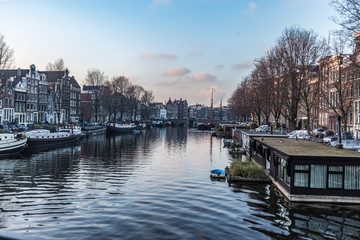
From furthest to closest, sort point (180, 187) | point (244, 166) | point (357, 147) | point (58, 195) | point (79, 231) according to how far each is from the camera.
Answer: point (357, 147), point (244, 166), point (180, 187), point (58, 195), point (79, 231)

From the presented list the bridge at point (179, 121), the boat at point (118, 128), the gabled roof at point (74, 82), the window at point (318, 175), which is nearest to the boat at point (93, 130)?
the boat at point (118, 128)

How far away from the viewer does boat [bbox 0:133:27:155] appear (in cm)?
4362

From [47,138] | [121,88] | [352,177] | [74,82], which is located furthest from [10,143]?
[74,82]

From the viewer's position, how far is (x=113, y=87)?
118 meters

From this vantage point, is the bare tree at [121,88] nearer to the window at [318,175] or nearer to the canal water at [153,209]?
the canal water at [153,209]

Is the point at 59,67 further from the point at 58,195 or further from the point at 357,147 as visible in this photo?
the point at 357,147

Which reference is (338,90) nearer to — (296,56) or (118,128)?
(296,56)

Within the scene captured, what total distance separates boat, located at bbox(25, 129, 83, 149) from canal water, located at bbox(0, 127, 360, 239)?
21.3 m

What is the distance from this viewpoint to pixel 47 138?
57.7 meters

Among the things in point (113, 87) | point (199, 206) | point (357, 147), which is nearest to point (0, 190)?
point (199, 206)

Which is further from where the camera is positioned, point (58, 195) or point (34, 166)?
point (34, 166)

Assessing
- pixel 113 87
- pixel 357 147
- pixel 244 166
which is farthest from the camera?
pixel 113 87

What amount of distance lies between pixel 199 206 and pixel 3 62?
162 feet

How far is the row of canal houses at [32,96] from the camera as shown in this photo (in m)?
80.2
